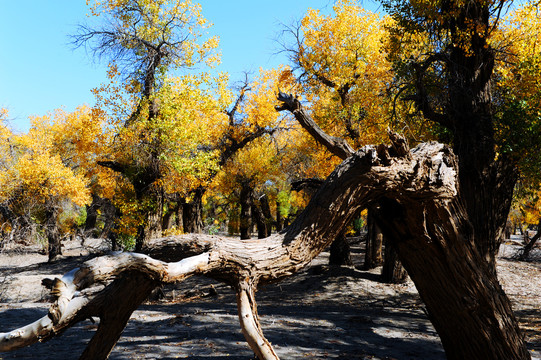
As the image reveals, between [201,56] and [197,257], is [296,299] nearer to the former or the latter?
[201,56]

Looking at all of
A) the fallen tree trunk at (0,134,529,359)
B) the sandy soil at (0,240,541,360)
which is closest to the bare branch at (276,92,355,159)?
the fallen tree trunk at (0,134,529,359)

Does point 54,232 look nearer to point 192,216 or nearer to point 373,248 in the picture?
point 192,216

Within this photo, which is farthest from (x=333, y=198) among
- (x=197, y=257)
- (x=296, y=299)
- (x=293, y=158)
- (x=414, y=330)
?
(x=293, y=158)

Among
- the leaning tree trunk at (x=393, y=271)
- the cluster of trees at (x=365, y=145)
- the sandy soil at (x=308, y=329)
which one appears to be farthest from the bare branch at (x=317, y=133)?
the leaning tree trunk at (x=393, y=271)

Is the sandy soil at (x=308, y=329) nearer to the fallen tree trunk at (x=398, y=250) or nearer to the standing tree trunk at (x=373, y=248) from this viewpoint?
the fallen tree trunk at (x=398, y=250)

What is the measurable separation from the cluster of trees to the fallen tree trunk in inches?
0.6

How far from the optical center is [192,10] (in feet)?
55.8

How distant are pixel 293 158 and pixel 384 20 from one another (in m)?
12.2

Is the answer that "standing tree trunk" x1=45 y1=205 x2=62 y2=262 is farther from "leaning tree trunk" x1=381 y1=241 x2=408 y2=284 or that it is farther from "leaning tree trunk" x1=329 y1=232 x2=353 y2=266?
"leaning tree trunk" x1=381 y1=241 x2=408 y2=284

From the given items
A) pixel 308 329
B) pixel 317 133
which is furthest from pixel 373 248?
pixel 317 133

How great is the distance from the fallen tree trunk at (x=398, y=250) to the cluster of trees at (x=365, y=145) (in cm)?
2

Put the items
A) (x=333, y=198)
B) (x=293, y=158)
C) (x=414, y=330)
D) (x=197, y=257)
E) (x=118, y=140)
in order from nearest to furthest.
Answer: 1. (x=197, y=257)
2. (x=333, y=198)
3. (x=414, y=330)
4. (x=118, y=140)
5. (x=293, y=158)

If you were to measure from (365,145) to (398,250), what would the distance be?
4.90 ft

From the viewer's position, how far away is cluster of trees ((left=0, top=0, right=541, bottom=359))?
414 centimetres
